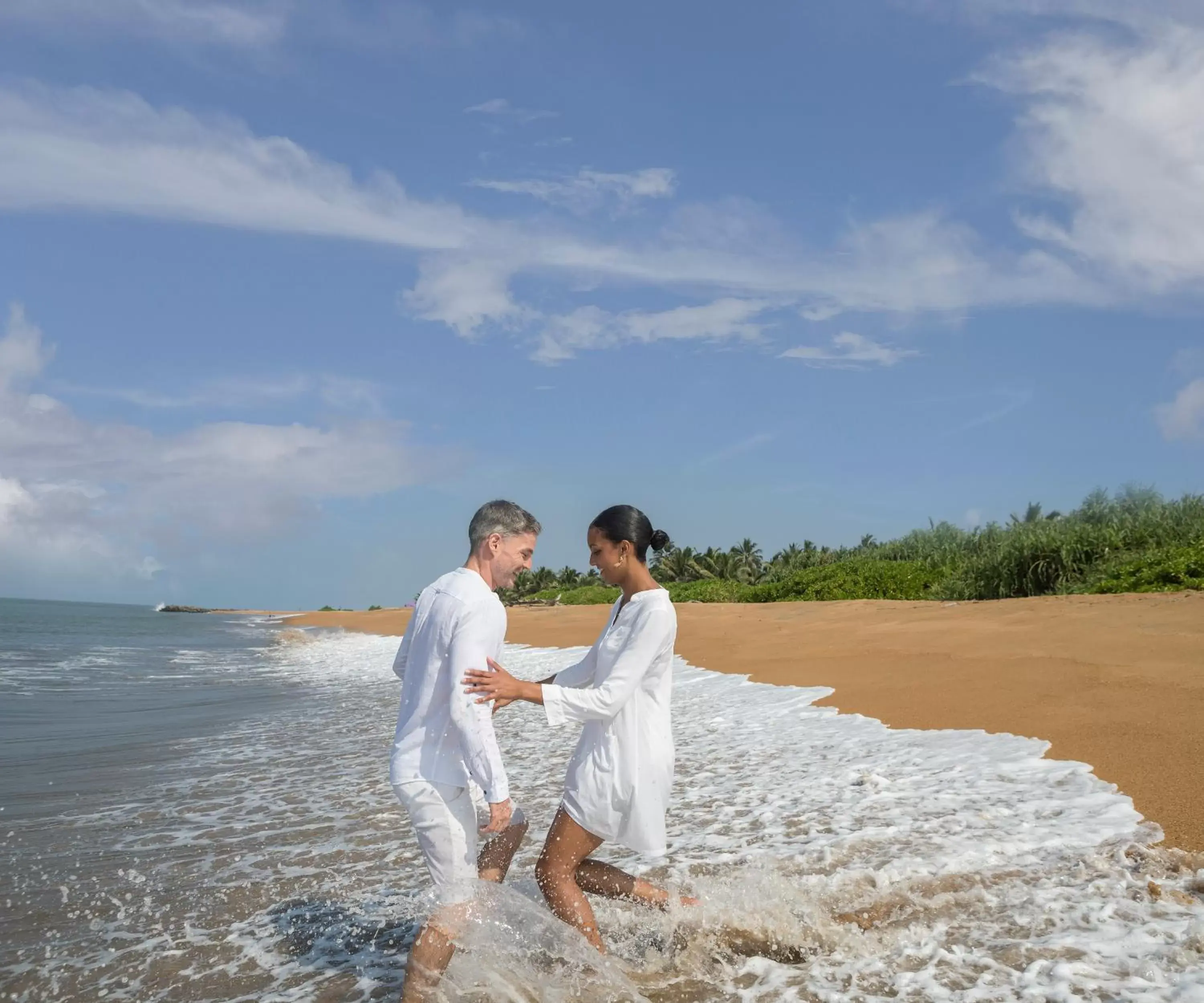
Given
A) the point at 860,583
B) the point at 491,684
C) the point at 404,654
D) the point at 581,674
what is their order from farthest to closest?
the point at 860,583 < the point at 581,674 < the point at 404,654 < the point at 491,684

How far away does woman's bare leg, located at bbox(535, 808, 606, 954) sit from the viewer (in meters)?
4.12

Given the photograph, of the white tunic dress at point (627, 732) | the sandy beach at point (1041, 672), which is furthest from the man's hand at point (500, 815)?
the sandy beach at point (1041, 672)

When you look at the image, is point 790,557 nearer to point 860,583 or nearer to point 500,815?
point 860,583

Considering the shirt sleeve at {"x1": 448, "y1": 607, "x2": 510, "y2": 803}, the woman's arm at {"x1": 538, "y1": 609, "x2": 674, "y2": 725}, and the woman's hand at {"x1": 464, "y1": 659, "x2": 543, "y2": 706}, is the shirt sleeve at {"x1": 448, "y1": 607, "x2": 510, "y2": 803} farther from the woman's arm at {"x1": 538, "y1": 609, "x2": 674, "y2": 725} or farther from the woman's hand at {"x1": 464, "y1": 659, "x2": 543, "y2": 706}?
the woman's arm at {"x1": 538, "y1": 609, "x2": 674, "y2": 725}

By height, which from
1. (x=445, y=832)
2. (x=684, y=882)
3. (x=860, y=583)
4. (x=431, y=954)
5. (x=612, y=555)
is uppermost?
(x=612, y=555)

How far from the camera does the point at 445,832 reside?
383 cm

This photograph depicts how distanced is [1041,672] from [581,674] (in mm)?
7462

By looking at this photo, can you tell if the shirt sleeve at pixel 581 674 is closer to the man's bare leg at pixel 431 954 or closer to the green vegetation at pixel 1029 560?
the man's bare leg at pixel 431 954

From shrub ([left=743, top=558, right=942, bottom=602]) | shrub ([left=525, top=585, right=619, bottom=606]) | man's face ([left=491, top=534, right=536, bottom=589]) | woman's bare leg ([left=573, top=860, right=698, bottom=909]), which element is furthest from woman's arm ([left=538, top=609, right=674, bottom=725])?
shrub ([left=525, top=585, right=619, bottom=606])

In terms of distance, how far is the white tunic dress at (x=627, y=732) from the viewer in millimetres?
3971

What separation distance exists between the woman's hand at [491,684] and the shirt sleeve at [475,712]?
0.07ft

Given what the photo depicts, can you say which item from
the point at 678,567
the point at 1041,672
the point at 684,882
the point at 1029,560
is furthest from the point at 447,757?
the point at 678,567

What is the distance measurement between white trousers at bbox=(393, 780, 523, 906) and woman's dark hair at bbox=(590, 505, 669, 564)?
1225 millimetres

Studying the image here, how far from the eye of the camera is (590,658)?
14.6ft
